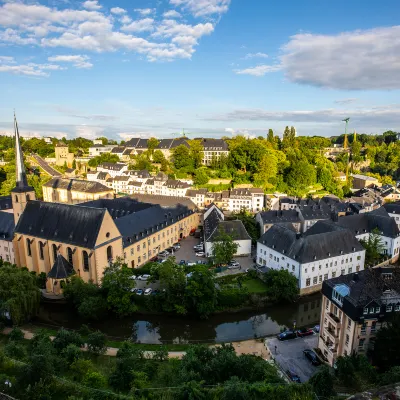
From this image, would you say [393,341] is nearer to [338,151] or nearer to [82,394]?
[82,394]

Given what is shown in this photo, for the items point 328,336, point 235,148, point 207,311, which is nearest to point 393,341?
point 328,336

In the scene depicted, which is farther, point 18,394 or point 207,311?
point 207,311

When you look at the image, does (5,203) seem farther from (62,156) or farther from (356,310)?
(356,310)

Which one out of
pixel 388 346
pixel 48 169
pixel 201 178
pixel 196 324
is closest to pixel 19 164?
pixel 196 324

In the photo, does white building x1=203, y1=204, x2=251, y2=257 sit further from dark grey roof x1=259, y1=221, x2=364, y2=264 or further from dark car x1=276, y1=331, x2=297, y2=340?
dark car x1=276, y1=331, x2=297, y2=340

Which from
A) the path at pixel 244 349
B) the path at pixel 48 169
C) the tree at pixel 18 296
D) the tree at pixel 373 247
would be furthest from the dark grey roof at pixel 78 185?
the tree at pixel 373 247

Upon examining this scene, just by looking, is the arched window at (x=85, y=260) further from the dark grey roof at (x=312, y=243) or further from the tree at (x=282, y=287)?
the dark grey roof at (x=312, y=243)

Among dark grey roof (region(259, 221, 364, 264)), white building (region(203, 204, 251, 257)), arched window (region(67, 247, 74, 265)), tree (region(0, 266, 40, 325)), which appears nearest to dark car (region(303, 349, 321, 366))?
dark grey roof (region(259, 221, 364, 264))

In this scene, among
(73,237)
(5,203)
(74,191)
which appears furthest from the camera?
(74,191)
